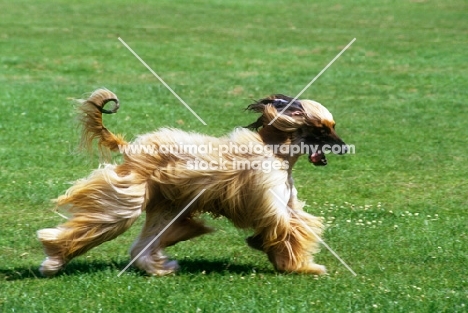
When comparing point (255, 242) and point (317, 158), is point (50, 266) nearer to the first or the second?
point (255, 242)

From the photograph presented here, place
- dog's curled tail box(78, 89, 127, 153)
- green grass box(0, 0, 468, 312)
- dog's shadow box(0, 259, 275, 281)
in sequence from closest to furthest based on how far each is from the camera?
1. green grass box(0, 0, 468, 312)
2. dog's shadow box(0, 259, 275, 281)
3. dog's curled tail box(78, 89, 127, 153)

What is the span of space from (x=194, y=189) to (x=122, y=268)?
32.0 inches

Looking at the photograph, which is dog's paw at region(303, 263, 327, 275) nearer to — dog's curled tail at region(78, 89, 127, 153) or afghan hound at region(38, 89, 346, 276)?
afghan hound at region(38, 89, 346, 276)

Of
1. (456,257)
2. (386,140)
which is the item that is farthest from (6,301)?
(386,140)

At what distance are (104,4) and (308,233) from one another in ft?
70.8

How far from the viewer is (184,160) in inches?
236

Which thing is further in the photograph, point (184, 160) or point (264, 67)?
point (264, 67)

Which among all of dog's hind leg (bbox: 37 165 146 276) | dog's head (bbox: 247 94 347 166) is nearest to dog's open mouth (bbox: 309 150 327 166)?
dog's head (bbox: 247 94 347 166)

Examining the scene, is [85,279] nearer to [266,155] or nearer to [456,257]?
[266,155]

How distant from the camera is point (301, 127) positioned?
20.1 ft

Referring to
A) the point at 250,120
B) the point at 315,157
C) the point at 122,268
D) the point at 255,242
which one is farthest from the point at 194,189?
the point at 250,120

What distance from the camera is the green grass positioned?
18.9ft

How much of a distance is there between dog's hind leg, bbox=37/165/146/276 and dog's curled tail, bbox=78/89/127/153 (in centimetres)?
35

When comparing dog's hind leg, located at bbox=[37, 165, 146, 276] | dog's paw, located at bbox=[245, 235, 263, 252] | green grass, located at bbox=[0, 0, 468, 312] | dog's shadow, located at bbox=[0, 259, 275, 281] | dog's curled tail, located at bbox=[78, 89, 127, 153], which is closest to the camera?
green grass, located at bbox=[0, 0, 468, 312]
